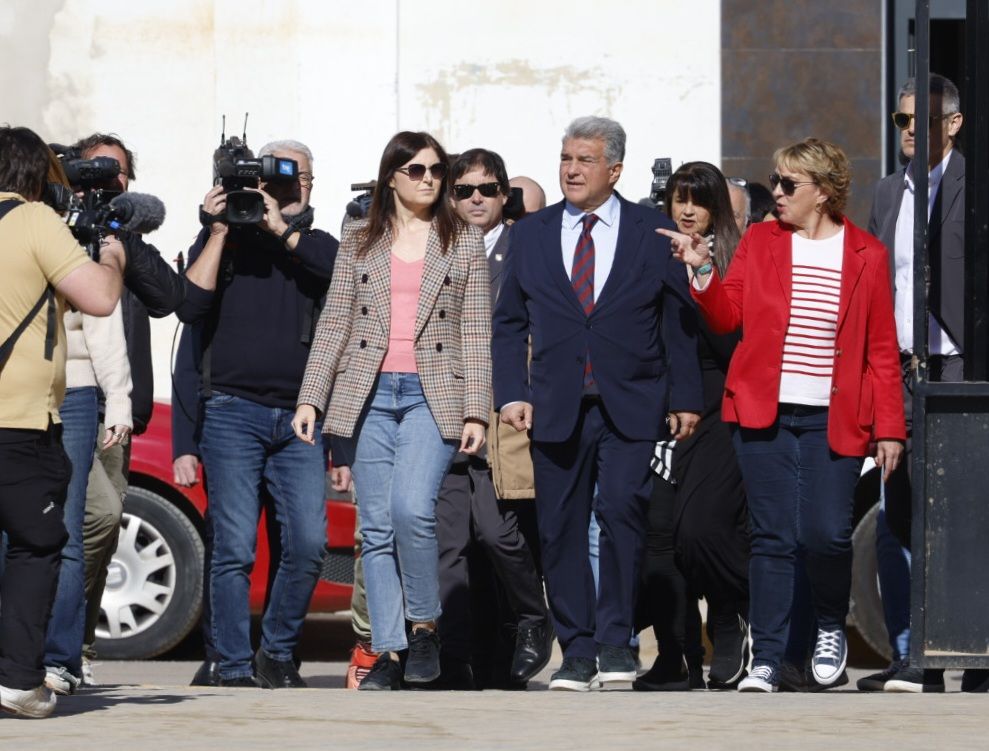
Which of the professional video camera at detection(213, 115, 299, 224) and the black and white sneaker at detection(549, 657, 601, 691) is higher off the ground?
the professional video camera at detection(213, 115, 299, 224)

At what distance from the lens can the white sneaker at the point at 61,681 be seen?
8.12 m

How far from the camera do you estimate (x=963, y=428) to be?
8.13 meters

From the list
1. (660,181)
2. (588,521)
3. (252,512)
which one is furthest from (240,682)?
(660,181)

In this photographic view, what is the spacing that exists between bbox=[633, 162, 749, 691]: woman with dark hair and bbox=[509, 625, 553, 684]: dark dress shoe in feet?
1.54

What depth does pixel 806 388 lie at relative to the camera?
8.24m

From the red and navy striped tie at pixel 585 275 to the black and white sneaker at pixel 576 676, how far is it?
1021mm

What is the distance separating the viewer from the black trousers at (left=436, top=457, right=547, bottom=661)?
29.5ft

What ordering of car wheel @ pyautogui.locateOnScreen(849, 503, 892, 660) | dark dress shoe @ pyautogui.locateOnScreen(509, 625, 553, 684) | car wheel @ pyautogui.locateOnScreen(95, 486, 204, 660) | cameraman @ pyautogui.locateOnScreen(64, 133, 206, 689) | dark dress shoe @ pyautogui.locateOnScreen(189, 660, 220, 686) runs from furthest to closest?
car wheel @ pyautogui.locateOnScreen(849, 503, 892, 660) → car wheel @ pyautogui.locateOnScreen(95, 486, 204, 660) → dark dress shoe @ pyautogui.locateOnScreen(509, 625, 553, 684) → cameraman @ pyautogui.locateOnScreen(64, 133, 206, 689) → dark dress shoe @ pyautogui.locateOnScreen(189, 660, 220, 686)

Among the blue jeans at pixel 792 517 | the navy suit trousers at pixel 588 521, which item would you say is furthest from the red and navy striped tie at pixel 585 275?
the blue jeans at pixel 792 517

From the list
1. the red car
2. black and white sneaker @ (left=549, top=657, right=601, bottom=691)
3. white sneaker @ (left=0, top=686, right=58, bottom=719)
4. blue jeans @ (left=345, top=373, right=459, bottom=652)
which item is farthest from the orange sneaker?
white sneaker @ (left=0, top=686, right=58, bottom=719)

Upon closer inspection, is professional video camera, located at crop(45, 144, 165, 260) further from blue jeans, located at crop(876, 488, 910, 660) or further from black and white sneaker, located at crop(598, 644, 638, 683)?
blue jeans, located at crop(876, 488, 910, 660)

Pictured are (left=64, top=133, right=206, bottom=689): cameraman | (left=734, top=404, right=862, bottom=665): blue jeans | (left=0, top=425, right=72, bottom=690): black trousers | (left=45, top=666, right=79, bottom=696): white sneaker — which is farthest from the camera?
(left=64, top=133, right=206, bottom=689): cameraman

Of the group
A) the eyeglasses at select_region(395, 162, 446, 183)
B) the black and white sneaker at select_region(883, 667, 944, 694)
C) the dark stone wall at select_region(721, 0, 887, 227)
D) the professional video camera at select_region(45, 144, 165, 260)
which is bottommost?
the black and white sneaker at select_region(883, 667, 944, 694)

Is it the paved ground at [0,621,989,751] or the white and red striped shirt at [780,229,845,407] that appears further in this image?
the white and red striped shirt at [780,229,845,407]
